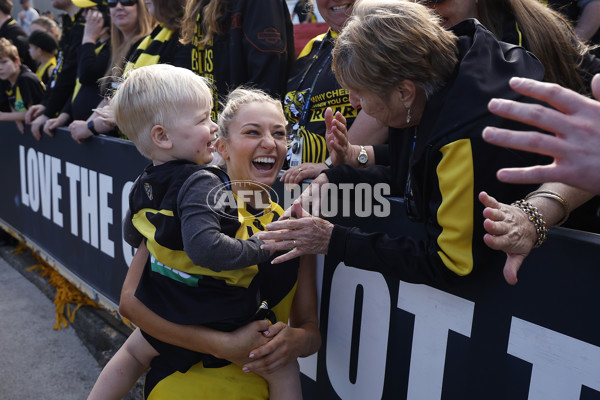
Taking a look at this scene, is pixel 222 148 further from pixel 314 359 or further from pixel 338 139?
pixel 314 359

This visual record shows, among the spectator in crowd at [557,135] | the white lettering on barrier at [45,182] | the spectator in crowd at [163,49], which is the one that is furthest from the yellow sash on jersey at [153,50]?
the spectator in crowd at [557,135]

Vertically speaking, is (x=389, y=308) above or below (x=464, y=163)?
below

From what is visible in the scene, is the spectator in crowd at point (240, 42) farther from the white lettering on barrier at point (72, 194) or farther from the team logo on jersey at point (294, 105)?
the white lettering on barrier at point (72, 194)

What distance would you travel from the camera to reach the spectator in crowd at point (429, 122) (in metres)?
1.26

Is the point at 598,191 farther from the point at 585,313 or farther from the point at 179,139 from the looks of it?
the point at 179,139

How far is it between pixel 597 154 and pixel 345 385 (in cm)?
123

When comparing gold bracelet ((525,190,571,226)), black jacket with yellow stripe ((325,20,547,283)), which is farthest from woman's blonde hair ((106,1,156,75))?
gold bracelet ((525,190,571,226))

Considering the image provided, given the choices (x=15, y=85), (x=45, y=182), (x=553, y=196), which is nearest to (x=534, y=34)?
(x=553, y=196)

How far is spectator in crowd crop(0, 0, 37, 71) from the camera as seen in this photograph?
22.2ft

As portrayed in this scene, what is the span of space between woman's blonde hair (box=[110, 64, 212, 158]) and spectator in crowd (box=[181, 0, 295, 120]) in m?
1.22

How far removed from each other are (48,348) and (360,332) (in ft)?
8.36

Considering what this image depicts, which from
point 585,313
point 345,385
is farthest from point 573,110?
point 345,385

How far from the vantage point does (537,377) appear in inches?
51.7

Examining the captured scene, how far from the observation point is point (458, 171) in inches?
49.4
